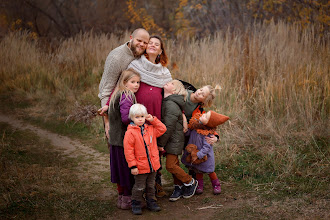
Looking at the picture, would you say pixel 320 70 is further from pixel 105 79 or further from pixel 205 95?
pixel 105 79

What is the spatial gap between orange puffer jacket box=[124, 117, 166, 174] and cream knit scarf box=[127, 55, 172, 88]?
40 centimetres

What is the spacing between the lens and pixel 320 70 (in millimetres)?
5359

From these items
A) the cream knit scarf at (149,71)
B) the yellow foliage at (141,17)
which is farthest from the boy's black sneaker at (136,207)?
the yellow foliage at (141,17)

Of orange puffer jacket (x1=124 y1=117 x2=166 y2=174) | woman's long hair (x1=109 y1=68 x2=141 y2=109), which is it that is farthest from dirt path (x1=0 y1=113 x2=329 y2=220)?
woman's long hair (x1=109 y1=68 x2=141 y2=109)

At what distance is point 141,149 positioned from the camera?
3178 mm

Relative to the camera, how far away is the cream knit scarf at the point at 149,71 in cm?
338

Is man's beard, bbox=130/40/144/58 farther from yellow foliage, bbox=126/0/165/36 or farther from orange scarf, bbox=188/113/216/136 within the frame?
yellow foliage, bbox=126/0/165/36

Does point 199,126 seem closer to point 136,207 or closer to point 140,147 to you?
point 140,147

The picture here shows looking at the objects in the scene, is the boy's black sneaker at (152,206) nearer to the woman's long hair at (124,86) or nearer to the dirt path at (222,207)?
the dirt path at (222,207)

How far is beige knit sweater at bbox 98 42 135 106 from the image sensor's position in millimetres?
3422

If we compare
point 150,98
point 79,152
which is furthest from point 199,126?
point 79,152

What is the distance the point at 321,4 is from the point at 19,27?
9.75 meters

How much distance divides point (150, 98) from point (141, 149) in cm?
54

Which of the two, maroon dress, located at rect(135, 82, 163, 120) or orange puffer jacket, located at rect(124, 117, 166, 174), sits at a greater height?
maroon dress, located at rect(135, 82, 163, 120)
